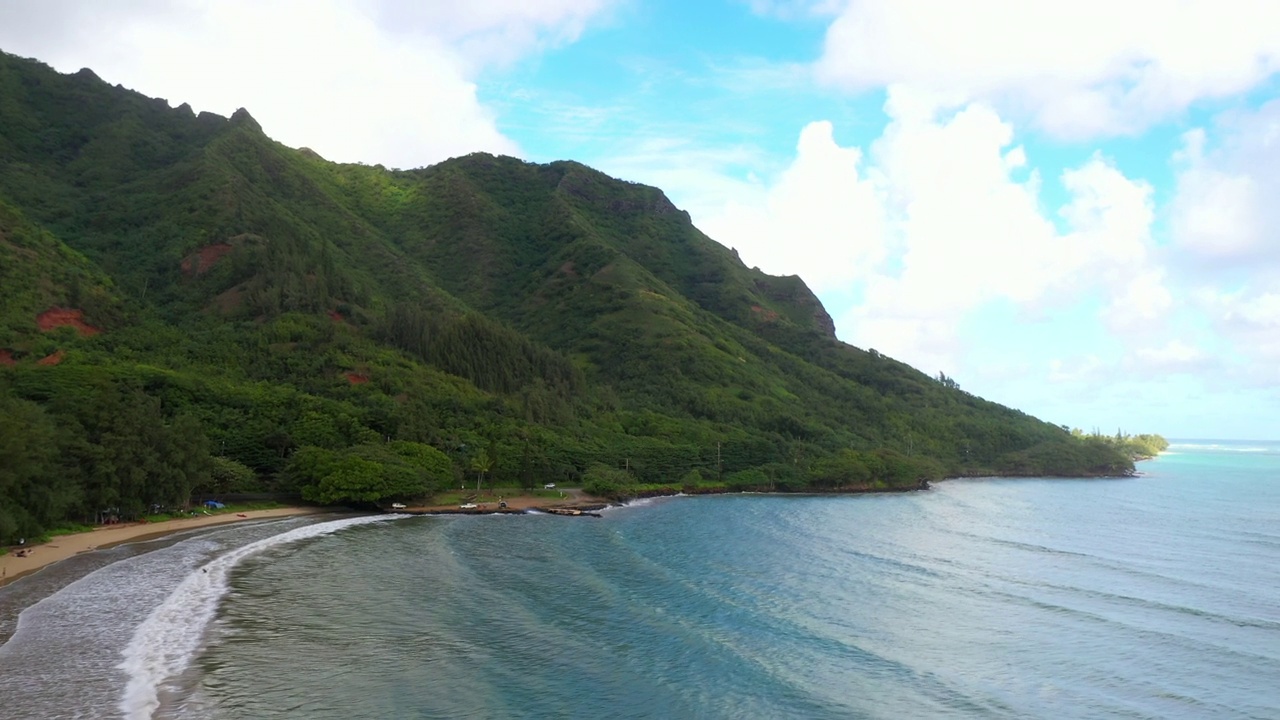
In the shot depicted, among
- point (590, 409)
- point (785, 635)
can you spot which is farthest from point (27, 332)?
point (785, 635)

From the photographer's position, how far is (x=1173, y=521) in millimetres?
102375

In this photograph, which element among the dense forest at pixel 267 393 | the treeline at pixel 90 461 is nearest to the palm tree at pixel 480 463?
the dense forest at pixel 267 393

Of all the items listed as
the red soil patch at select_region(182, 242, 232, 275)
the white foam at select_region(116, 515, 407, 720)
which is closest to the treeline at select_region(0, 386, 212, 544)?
the white foam at select_region(116, 515, 407, 720)

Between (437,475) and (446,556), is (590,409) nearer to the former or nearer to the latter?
(437,475)

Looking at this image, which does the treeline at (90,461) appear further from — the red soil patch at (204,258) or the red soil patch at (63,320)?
the red soil patch at (204,258)

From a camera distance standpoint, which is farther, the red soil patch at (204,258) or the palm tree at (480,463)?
the red soil patch at (204,258)

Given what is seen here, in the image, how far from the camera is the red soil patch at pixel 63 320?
415ft

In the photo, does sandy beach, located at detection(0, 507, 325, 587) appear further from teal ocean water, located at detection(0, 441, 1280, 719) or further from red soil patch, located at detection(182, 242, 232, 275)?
red soil patch, located at detection(182, 242, 232, 275)

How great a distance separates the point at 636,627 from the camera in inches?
1815

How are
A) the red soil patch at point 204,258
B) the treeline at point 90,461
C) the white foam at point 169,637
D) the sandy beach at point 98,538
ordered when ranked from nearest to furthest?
the white foam at point 169,637 < the sandy beach at point 98,538 < the treeline at point 90,461 < the red soil patch at point 204,258

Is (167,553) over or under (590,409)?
under

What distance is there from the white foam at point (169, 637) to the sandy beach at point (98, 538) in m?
10.2

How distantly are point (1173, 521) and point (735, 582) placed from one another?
73957 millimetres

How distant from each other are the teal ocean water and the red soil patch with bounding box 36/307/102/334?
77.2 meters
